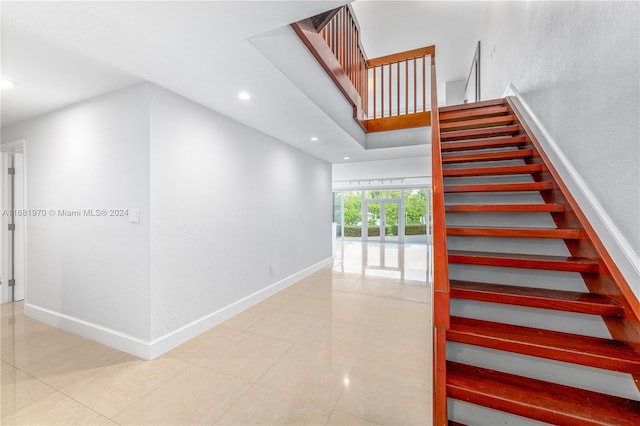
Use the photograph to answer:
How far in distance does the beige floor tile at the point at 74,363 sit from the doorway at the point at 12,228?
228 cm

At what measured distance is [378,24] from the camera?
15.3 feet

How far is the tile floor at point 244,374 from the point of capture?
1.63 metres

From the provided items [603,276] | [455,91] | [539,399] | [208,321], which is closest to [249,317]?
[208,321]

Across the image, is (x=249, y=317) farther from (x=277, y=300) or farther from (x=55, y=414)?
(x=55, y=414)

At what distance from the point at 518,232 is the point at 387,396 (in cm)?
145

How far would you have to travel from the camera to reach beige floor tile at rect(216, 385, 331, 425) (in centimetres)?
157

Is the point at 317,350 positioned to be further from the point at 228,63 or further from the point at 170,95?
the point at 170,95

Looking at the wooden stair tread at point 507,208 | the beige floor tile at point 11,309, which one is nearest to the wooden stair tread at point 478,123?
the wooden stair tread at point 507,208

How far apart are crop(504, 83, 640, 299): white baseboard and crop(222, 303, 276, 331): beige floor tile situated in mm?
2899

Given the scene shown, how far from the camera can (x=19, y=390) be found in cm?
183

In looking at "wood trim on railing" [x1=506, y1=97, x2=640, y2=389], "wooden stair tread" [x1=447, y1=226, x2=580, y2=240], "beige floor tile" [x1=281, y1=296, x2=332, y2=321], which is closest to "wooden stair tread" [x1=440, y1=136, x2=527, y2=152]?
"wood trim on railing" [x1=506, y1=97, x2=640, y2=389]

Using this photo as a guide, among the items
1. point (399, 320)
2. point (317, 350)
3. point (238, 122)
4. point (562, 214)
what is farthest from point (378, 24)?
point (317, 350)

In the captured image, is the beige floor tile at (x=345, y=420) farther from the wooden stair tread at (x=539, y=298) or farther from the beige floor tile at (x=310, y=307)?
the beige floor tile at (x=310, y=307)

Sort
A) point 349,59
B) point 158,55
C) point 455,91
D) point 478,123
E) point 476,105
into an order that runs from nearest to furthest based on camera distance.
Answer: point 158,55, point 478,123, point 476,105, point 349,59, point 455,91
